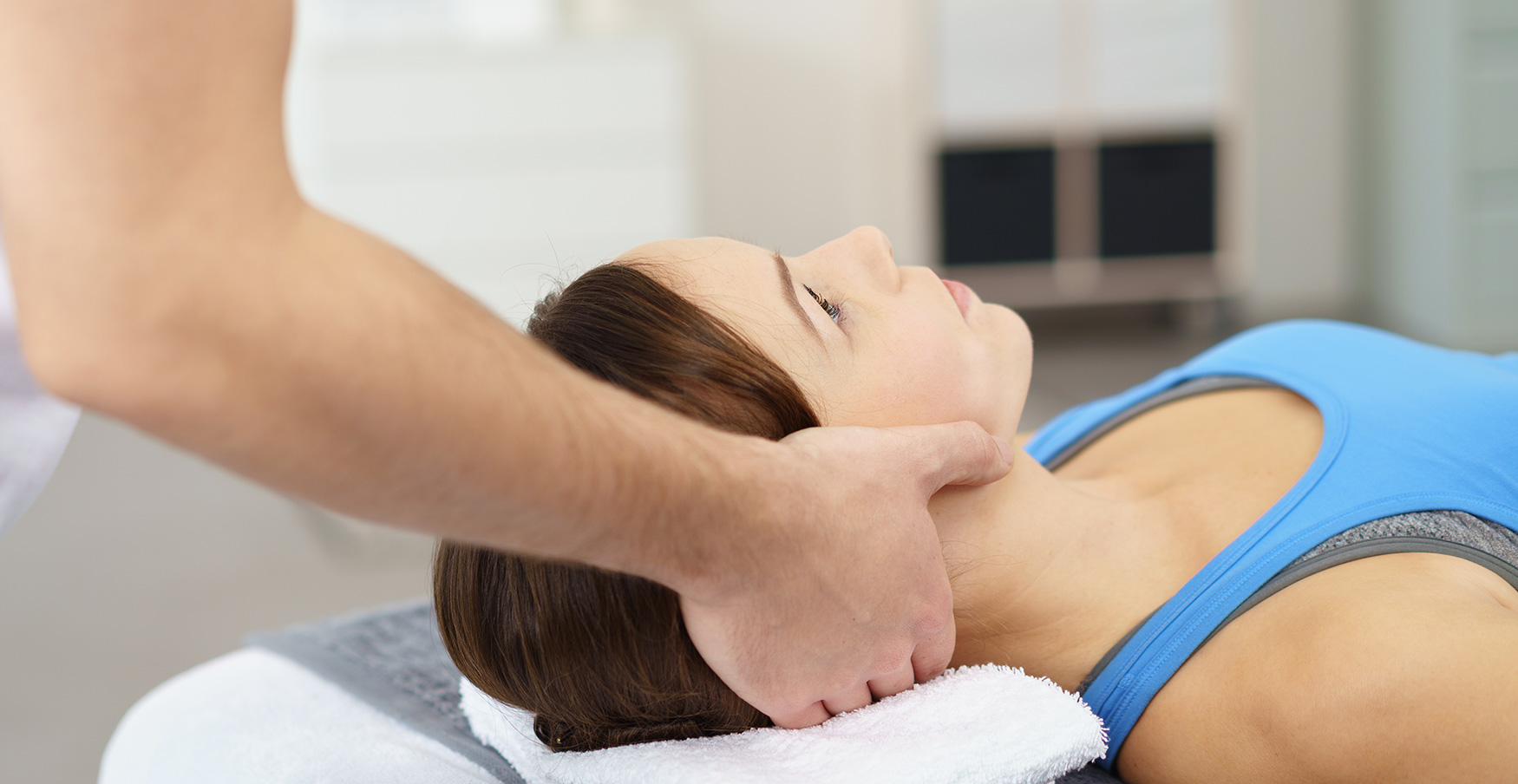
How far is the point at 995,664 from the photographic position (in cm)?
89

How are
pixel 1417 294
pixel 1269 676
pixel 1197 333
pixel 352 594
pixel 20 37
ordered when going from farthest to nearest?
pixel 1197 333, pixel 1417 294, pixel 352 594, pixel 1269 676, pixel 20 37

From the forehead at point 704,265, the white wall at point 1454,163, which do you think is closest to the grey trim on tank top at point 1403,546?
the forehead at point 704,265

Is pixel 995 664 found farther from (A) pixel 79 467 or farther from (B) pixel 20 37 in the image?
(A) pixel 79 467

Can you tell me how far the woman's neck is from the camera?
2.89 ft

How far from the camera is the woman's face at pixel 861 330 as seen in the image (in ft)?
2.77

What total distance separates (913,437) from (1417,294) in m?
3.96

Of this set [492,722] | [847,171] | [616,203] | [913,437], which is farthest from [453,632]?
[847,171]

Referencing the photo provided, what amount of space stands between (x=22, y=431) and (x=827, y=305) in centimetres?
66

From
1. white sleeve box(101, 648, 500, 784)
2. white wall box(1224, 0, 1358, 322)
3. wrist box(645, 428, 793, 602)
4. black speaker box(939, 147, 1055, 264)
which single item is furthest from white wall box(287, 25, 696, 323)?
wrist box(645, 428, 793, 602)

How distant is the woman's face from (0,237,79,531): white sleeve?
1.61ft

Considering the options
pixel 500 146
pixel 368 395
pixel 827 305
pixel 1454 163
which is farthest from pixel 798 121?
pixel 368 395

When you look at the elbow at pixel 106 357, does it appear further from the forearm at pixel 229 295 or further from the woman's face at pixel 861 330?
the woman's face at pixel 861 330

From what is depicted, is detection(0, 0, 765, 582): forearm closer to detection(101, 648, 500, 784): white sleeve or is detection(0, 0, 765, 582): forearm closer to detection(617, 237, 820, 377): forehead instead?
detection(617, 237, 820, 377): forehead

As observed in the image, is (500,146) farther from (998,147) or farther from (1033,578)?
(1033,578)
